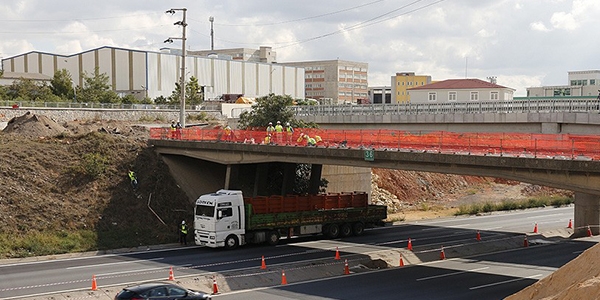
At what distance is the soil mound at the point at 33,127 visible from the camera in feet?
187

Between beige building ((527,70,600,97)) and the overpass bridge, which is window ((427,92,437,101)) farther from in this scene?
beige building ((527,70,600,97))

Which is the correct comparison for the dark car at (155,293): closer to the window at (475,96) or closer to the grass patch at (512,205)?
the grass patch at (512,205)

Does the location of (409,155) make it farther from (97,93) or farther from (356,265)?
(97,93)

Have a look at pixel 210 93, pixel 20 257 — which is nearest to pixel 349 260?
pixel 20 257

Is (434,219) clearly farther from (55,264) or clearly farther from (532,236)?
(55,264)

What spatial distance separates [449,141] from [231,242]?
13455 mm

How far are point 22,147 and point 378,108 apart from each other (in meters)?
24.3

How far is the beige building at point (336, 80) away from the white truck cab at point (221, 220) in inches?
5250

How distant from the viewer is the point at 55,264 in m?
36.3

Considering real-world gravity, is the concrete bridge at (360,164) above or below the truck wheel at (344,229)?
above

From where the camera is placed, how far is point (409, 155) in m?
34.5

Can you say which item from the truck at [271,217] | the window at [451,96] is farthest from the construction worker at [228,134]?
the window at [451,96]

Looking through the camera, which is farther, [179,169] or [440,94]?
[440,94]

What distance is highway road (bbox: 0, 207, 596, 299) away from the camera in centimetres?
2929
